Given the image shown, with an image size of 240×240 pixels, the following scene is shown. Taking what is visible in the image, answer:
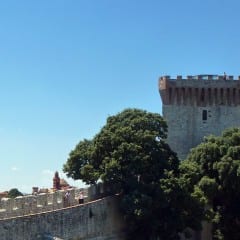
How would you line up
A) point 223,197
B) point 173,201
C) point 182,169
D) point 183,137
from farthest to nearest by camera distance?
point 183,137
point 223,197
point 182,169
point 173,201

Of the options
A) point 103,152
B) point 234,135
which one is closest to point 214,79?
point 234,135

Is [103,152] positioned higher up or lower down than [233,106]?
lower down

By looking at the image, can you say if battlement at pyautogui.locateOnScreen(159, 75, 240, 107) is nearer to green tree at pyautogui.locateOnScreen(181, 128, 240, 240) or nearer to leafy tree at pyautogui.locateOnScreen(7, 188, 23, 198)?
green tree at pyautogui.locateOnScreen(181, 128, 240, 240)

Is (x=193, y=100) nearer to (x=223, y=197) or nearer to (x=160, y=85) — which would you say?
(x=160, y=85)

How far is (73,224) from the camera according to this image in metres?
29.0

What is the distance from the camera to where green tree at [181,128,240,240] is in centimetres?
3794

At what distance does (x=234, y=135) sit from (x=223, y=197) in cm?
389

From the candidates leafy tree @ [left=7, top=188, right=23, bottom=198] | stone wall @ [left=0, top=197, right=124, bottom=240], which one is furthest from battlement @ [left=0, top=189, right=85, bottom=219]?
leafy tree @ [left=7, top=188, right=23, bottom=198]

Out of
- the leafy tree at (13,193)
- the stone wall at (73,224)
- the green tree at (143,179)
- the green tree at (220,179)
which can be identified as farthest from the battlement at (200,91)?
the leafy tree at (13,193)

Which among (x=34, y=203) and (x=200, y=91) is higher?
(x=200, y=91)

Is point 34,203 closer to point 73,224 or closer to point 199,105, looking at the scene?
point 73,224

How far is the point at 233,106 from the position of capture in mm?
48375

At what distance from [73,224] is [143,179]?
21.6ft

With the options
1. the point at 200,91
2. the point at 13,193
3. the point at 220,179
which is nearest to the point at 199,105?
the point at 200,91
